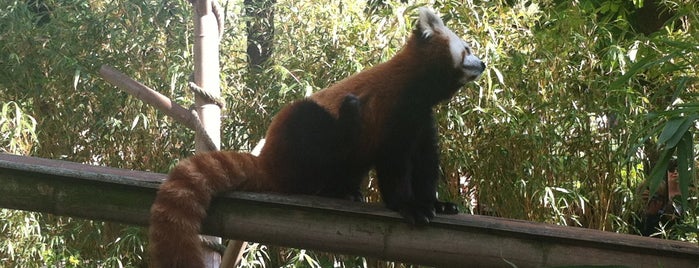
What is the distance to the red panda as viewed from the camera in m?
2.55

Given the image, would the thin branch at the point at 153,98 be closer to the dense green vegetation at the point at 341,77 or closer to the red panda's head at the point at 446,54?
the dense green vegetation at the point at 341,77

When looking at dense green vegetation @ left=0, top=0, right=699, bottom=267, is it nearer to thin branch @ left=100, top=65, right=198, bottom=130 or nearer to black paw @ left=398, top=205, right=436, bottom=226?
thin branch @ left=100, top=65, right=198, bottom=130

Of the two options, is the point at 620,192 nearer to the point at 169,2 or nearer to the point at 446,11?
the point at 446,11

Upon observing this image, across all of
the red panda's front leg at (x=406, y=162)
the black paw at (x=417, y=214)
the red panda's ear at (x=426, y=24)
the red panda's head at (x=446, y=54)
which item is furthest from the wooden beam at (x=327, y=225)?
the red panda's ear at (x=426, y=24)

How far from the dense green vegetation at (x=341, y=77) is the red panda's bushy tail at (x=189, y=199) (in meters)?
1.12

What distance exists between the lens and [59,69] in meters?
3.81

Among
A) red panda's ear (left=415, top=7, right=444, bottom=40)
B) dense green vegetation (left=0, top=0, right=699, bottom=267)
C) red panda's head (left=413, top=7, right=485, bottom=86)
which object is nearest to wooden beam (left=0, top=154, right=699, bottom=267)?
red panda's head (left=413, top=7, right=485, bottom=86)

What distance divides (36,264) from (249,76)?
1.46m

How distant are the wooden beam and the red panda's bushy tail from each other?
0.08 m

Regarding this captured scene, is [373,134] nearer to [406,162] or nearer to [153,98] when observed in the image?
[406,162]

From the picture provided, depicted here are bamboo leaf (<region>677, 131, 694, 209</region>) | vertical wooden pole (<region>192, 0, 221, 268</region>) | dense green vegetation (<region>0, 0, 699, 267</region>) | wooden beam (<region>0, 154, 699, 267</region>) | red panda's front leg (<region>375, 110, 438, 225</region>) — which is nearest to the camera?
bamboo leaf (<region>677, 131, 694, 209</region>)

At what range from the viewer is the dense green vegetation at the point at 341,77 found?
11.1ft

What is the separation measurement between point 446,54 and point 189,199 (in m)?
1.10

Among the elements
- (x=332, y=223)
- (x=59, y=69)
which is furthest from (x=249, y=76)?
(x=332, y=223)
